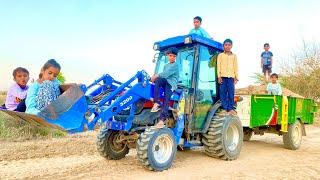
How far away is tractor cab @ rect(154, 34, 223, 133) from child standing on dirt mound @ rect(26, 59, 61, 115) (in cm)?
256

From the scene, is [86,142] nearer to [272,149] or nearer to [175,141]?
[175,141]

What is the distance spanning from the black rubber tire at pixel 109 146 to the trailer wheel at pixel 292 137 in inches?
181

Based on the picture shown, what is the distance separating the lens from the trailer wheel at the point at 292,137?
10.7m

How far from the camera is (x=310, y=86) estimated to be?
22.4 meters

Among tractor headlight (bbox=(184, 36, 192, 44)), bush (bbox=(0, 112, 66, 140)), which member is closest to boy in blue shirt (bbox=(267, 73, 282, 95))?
tractor headlight (bbox=(184, 36, 192, 44))

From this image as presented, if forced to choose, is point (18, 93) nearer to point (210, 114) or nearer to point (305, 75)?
point (210, 114)

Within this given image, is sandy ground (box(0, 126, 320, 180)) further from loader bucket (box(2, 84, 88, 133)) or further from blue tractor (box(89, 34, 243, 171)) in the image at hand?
loader bucket (box(2, 84, 88, 133))

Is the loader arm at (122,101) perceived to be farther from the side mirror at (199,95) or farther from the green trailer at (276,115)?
the green trailer at (276,115)

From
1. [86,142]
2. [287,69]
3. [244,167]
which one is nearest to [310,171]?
[244,167]

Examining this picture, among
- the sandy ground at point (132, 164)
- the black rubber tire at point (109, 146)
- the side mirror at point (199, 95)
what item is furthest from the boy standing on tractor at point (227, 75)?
the black rubber tire at point (109, 146)

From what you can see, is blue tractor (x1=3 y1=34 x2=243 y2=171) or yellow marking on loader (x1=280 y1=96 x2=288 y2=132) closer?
blue tractor (x1=3 y1=34 x2=243 y2=171)

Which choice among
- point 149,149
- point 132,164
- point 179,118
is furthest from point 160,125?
point 132,164

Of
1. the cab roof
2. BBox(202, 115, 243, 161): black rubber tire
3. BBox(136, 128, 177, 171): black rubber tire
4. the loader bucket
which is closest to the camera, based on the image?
the loader bucket

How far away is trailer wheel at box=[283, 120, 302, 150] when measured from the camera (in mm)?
10664
